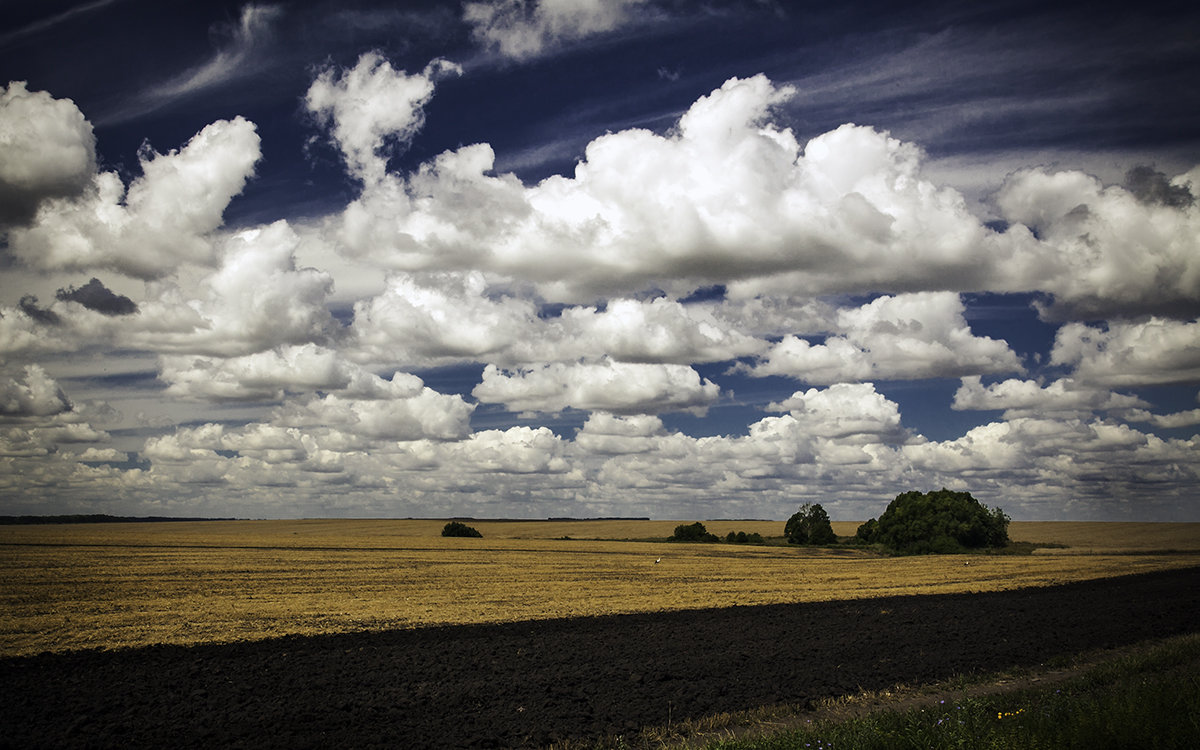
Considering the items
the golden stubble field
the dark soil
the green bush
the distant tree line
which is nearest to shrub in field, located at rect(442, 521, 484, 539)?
the golden stubble field

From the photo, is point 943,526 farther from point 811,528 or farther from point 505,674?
point 505,674

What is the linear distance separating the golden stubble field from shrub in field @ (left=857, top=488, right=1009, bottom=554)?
22.3m

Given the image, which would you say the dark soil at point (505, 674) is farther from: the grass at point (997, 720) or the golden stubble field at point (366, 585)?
the golden stubble field at point (366, 585)

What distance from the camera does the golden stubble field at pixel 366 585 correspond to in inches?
1121

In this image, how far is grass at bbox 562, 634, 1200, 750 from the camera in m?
9.37

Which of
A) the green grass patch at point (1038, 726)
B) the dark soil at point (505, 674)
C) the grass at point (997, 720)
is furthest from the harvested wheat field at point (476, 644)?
the green grass patch at point (1038, 726)

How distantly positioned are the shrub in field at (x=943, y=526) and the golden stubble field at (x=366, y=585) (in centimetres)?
2232

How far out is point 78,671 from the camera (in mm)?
19578

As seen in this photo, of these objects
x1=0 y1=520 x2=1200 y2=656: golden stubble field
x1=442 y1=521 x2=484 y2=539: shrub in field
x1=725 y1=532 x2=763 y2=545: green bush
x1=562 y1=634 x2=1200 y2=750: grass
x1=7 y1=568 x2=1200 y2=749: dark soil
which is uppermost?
x1=562 y1=634 x2=1200 y2=750: grass

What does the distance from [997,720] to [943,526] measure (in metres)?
95.5

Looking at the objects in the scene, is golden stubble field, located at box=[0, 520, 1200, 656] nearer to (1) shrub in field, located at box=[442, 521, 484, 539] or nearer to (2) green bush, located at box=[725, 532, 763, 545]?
(2) green bush, located at box=[725, 532, 763, 545]

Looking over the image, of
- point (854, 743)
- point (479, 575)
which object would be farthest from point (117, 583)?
point (854, 743)

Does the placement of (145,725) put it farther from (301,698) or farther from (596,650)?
(596,650)

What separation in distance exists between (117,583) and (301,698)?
3297 centimetres
